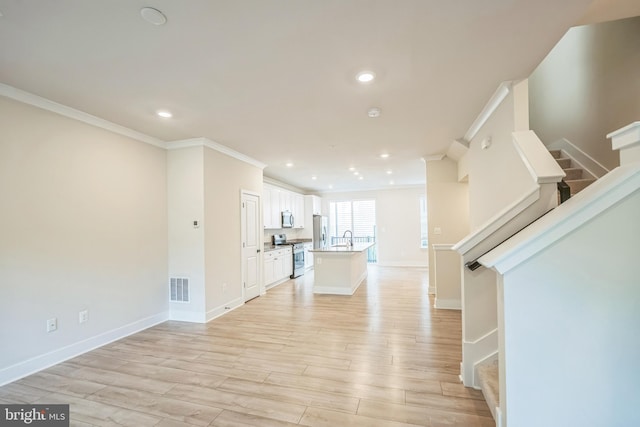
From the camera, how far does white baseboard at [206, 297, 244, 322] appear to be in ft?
13.5

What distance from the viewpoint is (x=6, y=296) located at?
8.12 ft

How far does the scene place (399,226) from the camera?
9.06 metres

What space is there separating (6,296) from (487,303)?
14.2 feet

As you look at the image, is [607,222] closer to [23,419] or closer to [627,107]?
[627,107]

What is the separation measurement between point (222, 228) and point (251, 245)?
3.13ft

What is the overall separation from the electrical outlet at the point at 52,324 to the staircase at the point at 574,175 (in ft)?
19.2

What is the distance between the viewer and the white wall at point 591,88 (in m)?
2.98

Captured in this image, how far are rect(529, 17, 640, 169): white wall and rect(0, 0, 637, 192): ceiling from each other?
1.49m

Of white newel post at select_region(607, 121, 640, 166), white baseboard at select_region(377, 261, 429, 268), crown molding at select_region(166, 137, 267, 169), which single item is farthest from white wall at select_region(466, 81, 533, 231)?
white baseboard at select_region(377, 261, 429, 268)

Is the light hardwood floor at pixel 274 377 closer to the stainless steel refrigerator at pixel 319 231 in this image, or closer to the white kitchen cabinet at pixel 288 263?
the white kitchen cabinet at pixel 288 263

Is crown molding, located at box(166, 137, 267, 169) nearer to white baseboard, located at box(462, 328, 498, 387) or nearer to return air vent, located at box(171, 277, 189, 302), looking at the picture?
return air vent, located at box(171, 277, 189, 302)

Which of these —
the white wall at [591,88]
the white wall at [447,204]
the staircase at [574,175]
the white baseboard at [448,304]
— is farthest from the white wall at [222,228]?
the white wall at [591,88]

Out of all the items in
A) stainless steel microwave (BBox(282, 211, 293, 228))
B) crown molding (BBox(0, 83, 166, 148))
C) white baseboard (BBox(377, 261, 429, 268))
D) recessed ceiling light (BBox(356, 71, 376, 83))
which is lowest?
white baseboard (BBox(377, 261, 429, 268))

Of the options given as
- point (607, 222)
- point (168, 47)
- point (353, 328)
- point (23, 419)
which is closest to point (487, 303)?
point (607, 222)
